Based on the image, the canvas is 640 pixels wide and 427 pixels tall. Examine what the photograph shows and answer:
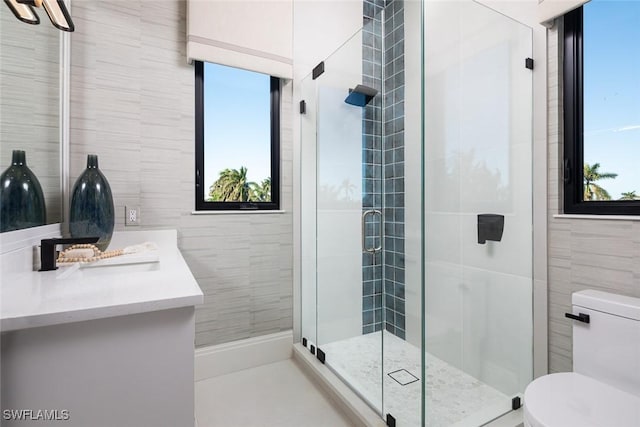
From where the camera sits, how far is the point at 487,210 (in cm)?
156

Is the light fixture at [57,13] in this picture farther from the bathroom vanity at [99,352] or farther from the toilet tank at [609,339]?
the toilet tank at [609,339]

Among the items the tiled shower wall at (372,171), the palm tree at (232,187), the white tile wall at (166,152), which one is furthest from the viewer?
the palm tree at (232,187)

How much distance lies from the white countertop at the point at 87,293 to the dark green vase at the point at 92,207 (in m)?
0.38

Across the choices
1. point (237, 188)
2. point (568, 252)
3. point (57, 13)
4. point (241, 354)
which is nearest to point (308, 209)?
point (237, 188)

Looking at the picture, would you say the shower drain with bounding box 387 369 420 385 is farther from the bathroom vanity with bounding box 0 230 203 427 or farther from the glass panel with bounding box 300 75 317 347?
the bathroom vanity with bounding box 0 230 203 427

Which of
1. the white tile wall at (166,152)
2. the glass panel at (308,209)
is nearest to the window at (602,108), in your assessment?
the glass panel at (308,209)

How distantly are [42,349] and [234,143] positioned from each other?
5.56 feet

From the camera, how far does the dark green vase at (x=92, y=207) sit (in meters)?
1.47

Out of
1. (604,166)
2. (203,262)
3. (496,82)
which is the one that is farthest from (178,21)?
(604,166)

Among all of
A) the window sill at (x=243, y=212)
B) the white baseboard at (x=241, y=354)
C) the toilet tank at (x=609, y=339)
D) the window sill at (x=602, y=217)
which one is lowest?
the white baseboard at (x=241, y=354)

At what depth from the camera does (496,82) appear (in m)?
1.60

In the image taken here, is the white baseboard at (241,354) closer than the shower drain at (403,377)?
No

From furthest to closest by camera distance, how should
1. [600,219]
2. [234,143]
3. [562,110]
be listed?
1. [234,143]
2. [562,110]
3. [600,219]

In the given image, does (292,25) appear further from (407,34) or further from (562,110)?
(562,110)
